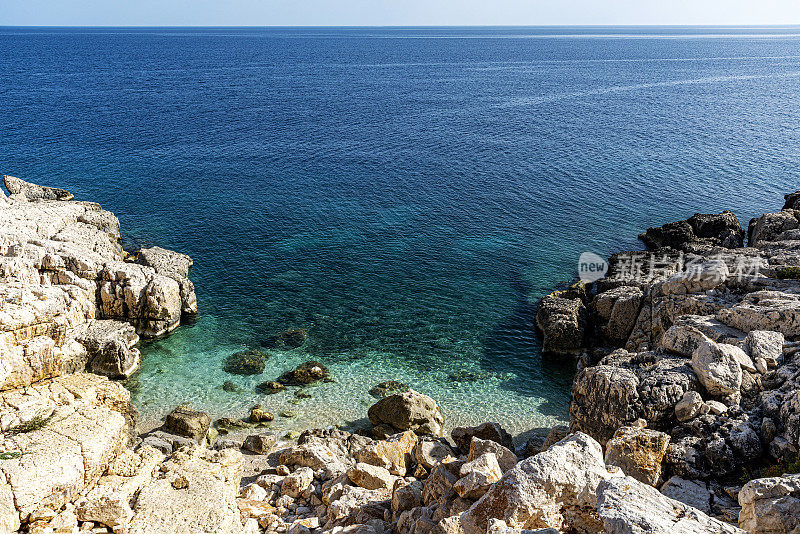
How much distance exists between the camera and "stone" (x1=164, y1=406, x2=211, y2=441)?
31750 mm

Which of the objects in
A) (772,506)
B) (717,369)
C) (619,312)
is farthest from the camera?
(619,312)

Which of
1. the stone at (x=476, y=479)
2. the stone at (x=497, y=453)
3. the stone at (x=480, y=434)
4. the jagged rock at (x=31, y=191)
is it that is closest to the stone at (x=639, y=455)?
the stone at (x=497, y=453)

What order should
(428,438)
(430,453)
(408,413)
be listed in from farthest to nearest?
(408,413), (428,438), (430,453)

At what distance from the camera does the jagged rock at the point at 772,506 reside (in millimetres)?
13758

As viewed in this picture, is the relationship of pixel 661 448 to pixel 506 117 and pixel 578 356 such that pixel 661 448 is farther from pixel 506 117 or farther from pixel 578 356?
pixel 506 117

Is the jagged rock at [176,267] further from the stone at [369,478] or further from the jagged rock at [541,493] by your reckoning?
the jagged rock at [541,493]

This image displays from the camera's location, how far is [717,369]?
24516 mm

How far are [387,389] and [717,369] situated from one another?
19.9 meters

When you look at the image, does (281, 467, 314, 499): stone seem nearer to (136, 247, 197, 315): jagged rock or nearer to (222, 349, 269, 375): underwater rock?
(222, 349, 269, 375): underwater rock

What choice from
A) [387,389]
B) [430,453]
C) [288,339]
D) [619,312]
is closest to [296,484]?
[430,453]

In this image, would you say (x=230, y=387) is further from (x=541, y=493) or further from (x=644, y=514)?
(x=644, y=514)

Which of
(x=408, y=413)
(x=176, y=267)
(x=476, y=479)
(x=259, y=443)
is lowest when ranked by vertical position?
(x=259, y=443)

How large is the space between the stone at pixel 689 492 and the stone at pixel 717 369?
5.75m

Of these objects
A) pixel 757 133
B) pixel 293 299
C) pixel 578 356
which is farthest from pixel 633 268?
pixel 757 133
